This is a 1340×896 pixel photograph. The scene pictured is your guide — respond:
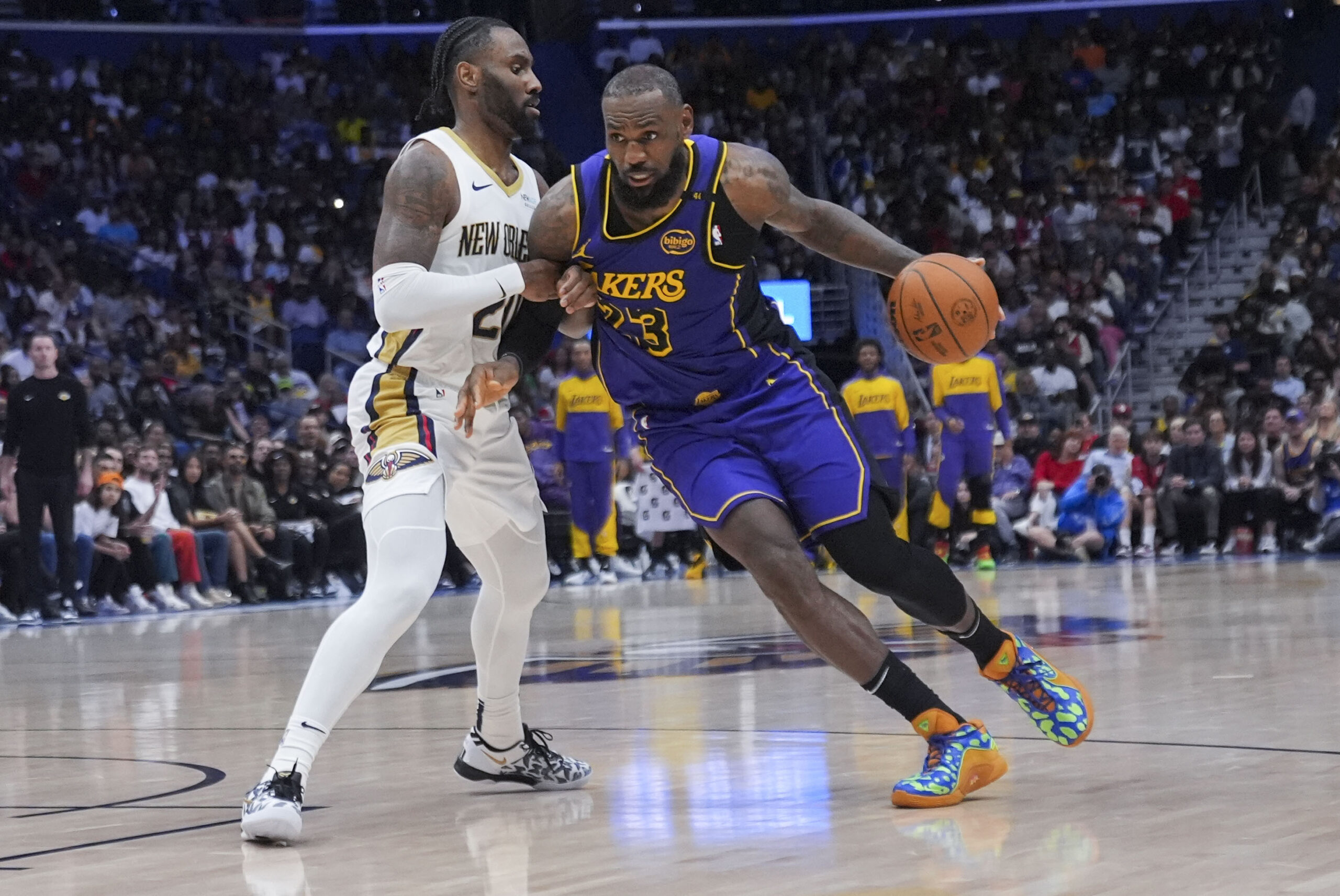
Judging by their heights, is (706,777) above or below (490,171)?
below

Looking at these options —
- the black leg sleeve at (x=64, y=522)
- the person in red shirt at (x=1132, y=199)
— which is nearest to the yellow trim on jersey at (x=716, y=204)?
the black leg sleeve at (x=64, y=522)

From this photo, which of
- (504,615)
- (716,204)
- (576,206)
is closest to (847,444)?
(716,204)

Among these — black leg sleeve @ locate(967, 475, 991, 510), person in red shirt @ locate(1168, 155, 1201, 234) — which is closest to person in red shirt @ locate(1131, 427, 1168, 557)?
black leg sleeve @ locate(967, 475, 991, 510)

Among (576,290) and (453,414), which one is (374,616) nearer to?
(453,414)

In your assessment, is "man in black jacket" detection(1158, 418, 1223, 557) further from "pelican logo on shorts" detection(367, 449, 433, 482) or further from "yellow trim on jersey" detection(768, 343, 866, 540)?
"pelican logo on shorts" detection(367, 449, 433, 482)

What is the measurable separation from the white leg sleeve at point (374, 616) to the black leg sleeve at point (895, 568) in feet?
3.21

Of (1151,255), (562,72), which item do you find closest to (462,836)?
(1151,255)

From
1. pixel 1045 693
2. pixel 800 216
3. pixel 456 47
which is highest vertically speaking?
pixel 456 47

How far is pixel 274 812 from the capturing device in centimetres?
384

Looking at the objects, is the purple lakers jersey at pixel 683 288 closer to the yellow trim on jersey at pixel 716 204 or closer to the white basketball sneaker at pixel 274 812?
the yellow trim on jersey at pixel 716 204

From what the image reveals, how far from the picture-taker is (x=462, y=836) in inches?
156

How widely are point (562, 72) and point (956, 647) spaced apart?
1659 cm

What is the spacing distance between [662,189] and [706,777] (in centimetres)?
152

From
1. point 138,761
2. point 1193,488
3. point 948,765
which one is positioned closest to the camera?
point 948,765
